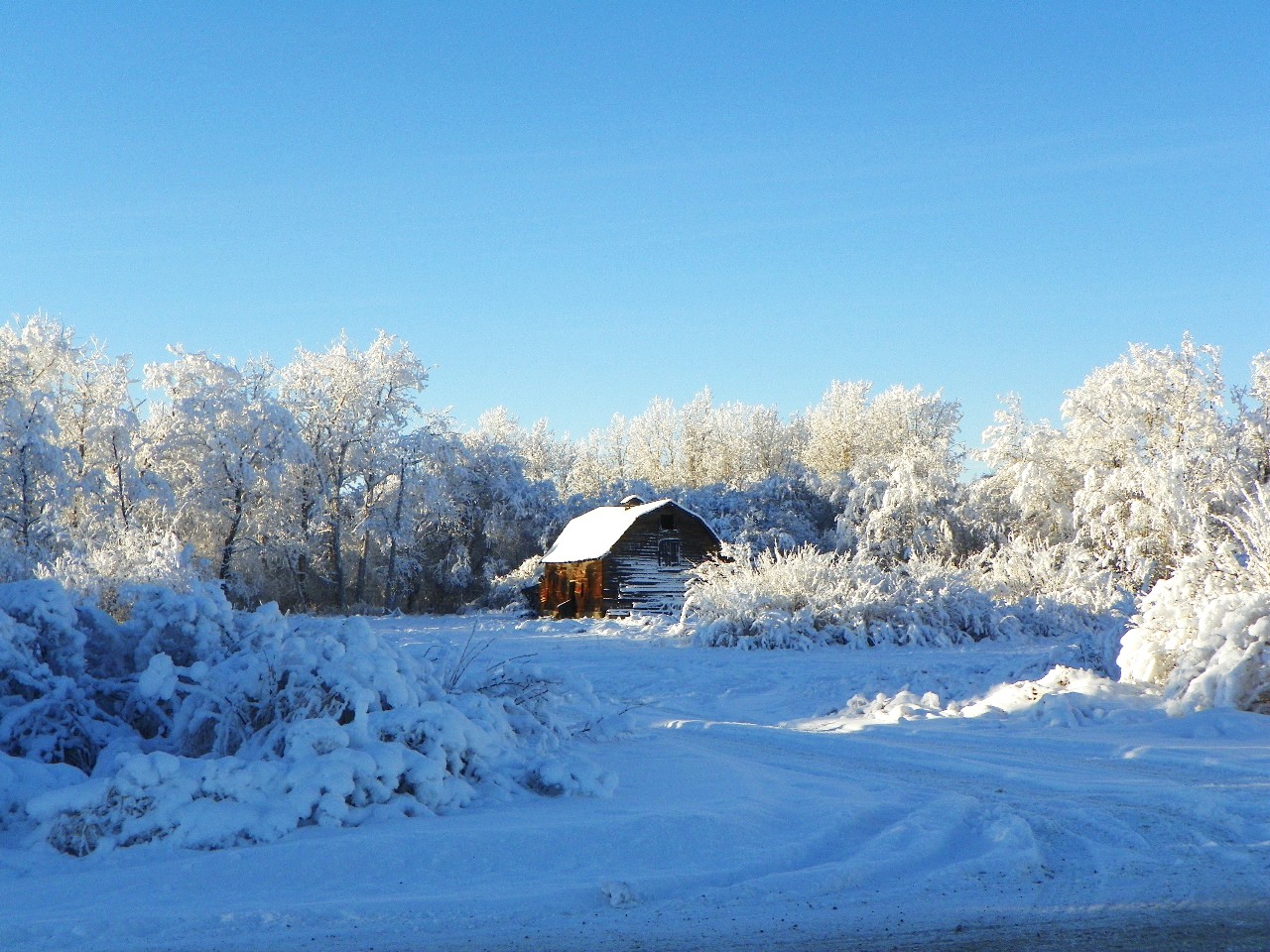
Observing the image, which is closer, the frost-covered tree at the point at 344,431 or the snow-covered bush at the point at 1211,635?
the snow-covered bush at the point at 1211,635

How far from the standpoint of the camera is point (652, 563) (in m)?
32.1

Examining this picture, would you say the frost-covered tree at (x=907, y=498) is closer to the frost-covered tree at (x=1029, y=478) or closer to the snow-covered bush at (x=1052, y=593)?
the frost-covered tree at (x=1029, y=478)

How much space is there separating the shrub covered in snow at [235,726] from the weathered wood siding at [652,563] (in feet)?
74.5

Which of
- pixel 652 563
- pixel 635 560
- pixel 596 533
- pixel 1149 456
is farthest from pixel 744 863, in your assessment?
pixel 1149 456

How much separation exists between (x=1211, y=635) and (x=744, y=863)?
22.5ft

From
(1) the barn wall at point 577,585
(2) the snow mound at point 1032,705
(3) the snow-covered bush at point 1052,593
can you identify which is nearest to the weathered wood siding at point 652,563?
(1) the barn wall at point 577,585

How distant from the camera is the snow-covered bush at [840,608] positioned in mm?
20062

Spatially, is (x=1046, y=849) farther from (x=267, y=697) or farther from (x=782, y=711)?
(x=782, y=711)

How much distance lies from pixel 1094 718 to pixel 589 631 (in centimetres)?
1638

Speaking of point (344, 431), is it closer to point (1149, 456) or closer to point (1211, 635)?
point (1149, 456)

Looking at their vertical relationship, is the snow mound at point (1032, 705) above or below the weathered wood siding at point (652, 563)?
below

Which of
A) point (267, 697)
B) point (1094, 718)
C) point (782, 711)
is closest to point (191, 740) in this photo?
point (267, 697)

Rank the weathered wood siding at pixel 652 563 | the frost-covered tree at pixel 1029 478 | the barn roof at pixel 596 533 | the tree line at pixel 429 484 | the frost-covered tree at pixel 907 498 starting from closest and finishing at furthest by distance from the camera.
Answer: the tree line at pixel 429 484 < the weathered wood siding at pixel 652 563 < the barn roof at pixel 596 533 < the frost-covered tree at pixel 1029 478 < the frost-covered tree at pixel 907 498

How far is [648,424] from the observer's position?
6419 centimetres
